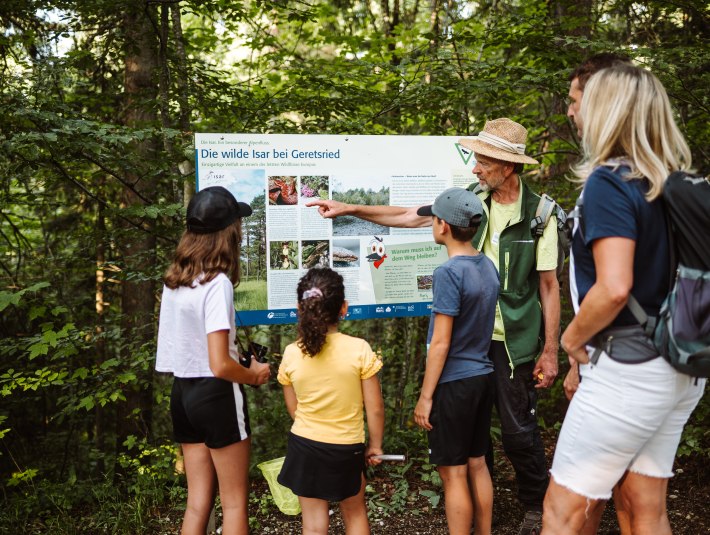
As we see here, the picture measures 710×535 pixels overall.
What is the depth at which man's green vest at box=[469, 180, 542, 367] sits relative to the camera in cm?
352

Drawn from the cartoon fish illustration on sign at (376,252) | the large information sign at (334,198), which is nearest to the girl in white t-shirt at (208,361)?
the large information sign at (334,198)

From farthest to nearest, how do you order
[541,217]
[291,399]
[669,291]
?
[541,217] → [291,399] → [669,291]

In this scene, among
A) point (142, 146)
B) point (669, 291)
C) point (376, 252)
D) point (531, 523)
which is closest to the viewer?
point (669, 291)

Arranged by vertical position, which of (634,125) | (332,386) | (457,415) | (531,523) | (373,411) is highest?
(634,125)

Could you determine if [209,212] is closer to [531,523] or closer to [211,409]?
[211,409]

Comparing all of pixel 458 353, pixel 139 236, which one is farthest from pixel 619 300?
pixel 139 236

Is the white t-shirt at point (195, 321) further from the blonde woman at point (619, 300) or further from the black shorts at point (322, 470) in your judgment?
the blonde woman at point (619, 300)

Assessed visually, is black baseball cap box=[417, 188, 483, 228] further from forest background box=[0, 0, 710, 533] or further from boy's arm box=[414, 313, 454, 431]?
forest background box=[0, 0, 710, 533]

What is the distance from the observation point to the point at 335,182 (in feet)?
13.2

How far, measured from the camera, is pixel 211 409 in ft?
9.50

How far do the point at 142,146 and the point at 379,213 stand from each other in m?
2.99

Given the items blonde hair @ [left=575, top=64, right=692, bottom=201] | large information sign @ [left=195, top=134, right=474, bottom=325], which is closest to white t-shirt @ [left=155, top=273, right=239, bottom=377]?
large information sign @ [left=195, top=134, right=474, bottom=325]

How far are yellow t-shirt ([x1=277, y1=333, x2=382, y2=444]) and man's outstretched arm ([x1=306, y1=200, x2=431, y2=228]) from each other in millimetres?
1132

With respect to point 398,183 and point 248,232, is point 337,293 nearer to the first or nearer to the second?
point 248,232
